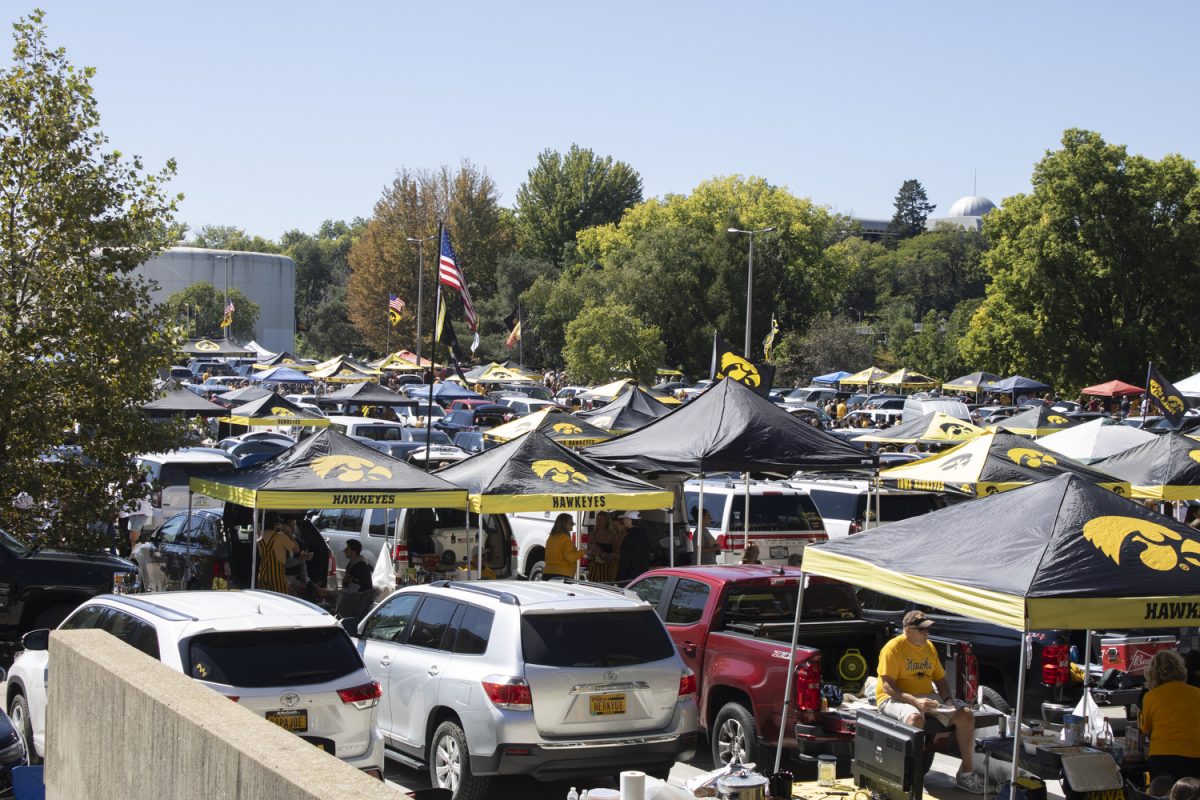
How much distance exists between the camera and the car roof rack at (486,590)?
9.36 m

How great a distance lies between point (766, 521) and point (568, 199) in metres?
86.9

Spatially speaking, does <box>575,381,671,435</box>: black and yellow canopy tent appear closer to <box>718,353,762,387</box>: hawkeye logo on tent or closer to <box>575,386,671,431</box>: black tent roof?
<box>575,386,671,431</box>: black tent roof

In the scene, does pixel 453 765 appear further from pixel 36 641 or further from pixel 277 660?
pixel 36 641

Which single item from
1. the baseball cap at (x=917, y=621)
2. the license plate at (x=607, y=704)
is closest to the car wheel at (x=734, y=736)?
the license plate at (x=607, y=704)

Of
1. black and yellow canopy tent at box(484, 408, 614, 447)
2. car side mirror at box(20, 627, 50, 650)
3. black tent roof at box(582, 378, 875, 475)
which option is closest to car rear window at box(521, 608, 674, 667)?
car side mirror at box(20, 627, 50, 650)

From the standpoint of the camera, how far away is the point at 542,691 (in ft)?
29.1

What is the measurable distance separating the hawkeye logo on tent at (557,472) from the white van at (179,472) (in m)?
7.02

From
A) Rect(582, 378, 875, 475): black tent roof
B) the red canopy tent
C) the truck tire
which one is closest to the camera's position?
the truck tire

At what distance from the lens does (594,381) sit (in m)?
59.9

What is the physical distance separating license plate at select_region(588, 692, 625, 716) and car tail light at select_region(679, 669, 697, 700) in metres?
0.50

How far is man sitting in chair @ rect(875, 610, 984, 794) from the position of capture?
9180 millimetres

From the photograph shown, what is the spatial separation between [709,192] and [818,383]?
99.8ft

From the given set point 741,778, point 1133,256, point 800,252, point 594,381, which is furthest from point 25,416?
point 800,252

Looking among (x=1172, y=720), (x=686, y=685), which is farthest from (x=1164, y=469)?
(x=686, y=685)
